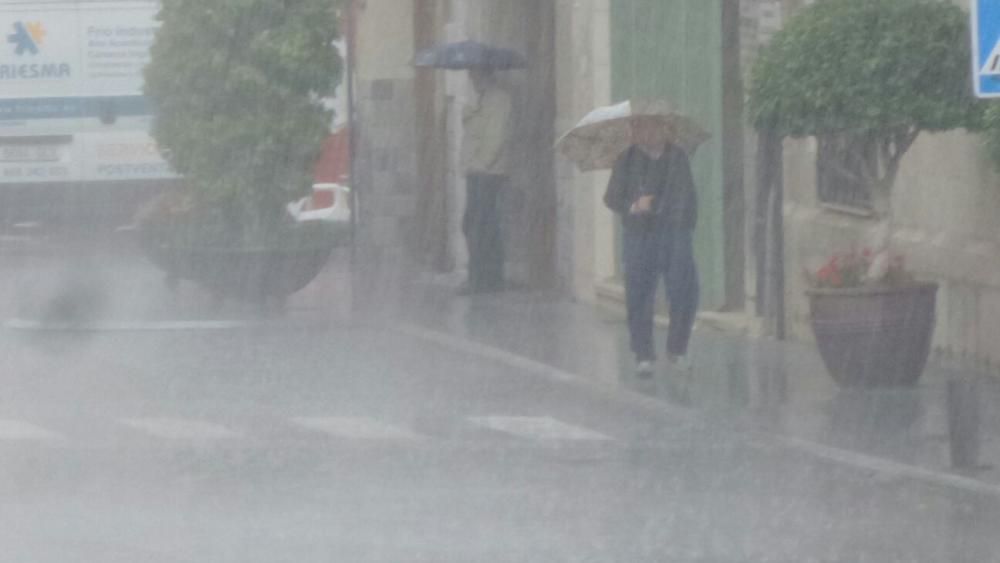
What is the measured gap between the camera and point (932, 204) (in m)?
13.7

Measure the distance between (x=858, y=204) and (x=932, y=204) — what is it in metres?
1.15

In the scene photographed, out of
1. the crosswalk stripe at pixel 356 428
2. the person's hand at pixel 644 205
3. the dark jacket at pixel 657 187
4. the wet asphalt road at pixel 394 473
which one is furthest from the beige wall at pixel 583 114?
the crosswalk stripe at pixel 356 428

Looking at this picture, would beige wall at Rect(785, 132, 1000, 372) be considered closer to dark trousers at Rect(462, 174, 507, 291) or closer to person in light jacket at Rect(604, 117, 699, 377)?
person in light jacket at Rect(604, 117, 699, 377)

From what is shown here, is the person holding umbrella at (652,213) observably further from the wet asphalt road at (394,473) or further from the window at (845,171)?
the window at (845,171)

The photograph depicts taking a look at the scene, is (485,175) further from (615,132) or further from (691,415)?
(691,415)

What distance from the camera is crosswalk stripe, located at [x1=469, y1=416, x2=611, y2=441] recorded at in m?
11.4

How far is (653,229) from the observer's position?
44.9 ft

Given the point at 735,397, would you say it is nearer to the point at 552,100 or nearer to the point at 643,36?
the point at 643,36

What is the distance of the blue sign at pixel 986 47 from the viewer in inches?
375

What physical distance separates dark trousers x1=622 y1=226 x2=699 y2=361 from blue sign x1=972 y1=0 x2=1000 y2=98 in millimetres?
4193

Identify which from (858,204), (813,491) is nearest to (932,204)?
(858,204)

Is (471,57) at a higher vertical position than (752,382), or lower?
higher

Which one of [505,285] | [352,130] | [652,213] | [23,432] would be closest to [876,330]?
[652,213]

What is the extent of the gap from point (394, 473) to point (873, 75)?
3660 mm
